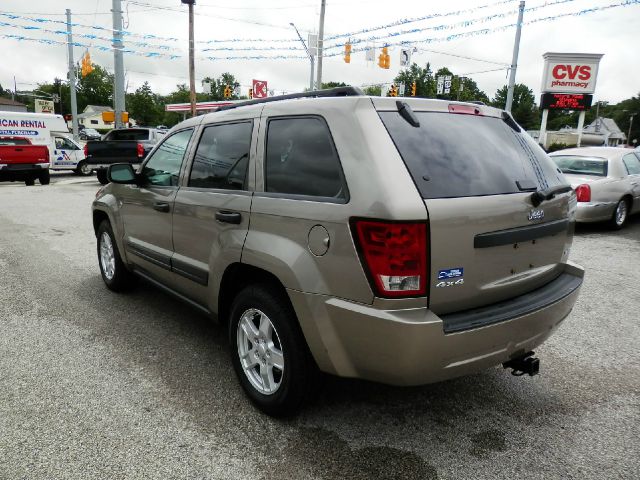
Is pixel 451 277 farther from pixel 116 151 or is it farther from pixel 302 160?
pixel 116 151

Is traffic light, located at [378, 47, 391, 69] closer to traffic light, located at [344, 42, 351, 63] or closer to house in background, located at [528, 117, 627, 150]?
traffic light, located at [344, 42, 351, 63]

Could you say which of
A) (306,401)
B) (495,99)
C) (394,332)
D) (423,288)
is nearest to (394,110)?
(423,288)

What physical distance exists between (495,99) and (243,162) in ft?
378

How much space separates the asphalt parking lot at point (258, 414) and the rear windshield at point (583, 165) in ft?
17.7

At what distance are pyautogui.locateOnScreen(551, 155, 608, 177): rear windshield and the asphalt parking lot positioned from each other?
5.39m

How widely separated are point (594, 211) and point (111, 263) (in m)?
7.97

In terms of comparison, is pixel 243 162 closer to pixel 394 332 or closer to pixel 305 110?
pixel 305 110

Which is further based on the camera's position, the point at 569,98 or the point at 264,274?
the point at 569,98

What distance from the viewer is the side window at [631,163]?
372 inches

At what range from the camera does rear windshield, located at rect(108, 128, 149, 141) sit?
17.4 metres

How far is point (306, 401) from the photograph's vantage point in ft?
8.91

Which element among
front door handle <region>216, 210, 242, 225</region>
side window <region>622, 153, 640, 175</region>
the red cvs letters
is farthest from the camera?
the red cvs letters

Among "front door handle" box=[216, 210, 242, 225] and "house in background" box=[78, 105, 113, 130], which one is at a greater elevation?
"house in background" box=[78, 105, 113, 130]

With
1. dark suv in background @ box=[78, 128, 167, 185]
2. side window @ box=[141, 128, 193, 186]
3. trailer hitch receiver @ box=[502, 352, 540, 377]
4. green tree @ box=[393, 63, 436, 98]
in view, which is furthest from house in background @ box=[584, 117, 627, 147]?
trailer hitch receiver @ box=[502, 352, 540, 377]
